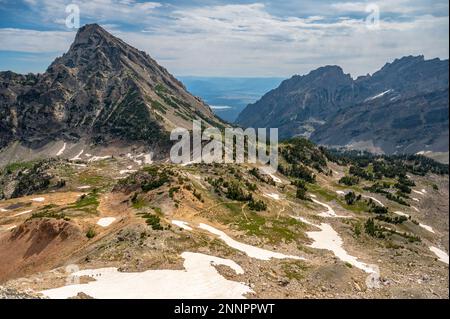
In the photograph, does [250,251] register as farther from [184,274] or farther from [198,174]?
[198,174]

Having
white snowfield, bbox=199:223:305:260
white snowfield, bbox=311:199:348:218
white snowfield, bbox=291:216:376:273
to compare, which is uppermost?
white snowfield, bbox=199:223:305:260

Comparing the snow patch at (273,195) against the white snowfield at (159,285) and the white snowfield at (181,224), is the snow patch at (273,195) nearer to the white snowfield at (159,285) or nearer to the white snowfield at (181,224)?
the white snowfield at (181,224)

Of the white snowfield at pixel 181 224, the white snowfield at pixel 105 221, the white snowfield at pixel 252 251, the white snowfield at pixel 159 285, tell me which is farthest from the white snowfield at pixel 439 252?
the white snowfield at pixel 105 221

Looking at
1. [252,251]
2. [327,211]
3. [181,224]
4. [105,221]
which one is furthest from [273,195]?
[252,251]

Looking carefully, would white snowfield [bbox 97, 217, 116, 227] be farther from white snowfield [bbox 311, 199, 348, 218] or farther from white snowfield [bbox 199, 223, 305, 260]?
white snowfield [bbox 311, 199, 348, 218]

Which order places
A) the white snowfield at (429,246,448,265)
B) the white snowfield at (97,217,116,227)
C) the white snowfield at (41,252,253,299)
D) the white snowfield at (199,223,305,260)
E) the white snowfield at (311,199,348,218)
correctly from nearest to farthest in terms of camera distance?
the white snowfield at (41,252,253,299) < the white snowfield at (199,223,305,260) < the white snowfield at (97,217,116,227) < the white snowfield at (429,246,448,265) < the white snowfield at (311,199,348,218)

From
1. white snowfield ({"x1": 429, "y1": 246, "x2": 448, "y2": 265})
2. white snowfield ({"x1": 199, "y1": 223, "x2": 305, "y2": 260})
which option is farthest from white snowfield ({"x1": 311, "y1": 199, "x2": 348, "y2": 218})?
white snowfield ({"x1": 199, "y1": 223, "x2": 305, "y2": 260})
